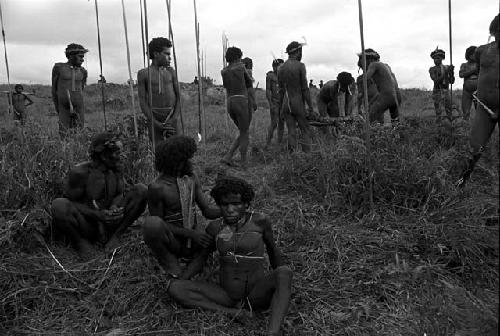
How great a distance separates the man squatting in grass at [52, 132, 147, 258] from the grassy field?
0.16m

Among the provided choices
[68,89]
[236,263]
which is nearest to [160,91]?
[68,89]

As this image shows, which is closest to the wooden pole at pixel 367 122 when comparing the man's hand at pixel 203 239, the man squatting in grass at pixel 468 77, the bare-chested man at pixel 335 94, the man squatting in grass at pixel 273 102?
the man's hand at pixel 203 239

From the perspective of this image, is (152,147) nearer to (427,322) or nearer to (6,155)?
(6,155)

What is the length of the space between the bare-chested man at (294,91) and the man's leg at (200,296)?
334 centimetres

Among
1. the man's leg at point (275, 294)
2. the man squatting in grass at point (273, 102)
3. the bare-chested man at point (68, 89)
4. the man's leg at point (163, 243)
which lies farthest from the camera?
the man squatting in grass at point (273, 102)

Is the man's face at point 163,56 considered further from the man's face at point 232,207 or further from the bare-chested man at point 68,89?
the man's face at point 232,207

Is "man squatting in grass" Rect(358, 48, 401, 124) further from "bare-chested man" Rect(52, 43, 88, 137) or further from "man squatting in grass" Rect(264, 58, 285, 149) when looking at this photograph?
"bare-chested man" Rect(52, 43, 88, 137)

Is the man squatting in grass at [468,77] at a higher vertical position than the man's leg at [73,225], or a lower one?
higher

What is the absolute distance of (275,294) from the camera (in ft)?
8.83

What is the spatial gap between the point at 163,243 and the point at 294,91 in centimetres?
363

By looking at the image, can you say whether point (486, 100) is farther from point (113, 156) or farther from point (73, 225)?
point (73, 225)

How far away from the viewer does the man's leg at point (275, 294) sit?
2.61 m

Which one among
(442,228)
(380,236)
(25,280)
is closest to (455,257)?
(442,228)

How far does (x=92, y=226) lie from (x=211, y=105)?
15.3 m
